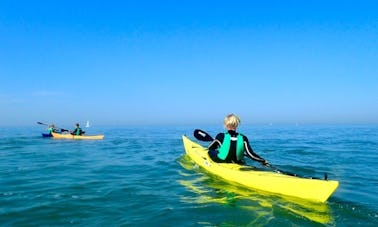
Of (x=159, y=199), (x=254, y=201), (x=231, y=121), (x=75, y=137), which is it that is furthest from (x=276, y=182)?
(x=75, y=137)

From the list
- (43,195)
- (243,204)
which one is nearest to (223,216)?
(243,204)

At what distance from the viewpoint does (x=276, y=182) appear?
8.42m

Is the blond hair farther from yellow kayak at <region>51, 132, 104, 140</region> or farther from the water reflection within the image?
yellow kayak at <region>51, 132, 104, 140</region>

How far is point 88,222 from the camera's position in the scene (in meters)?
6.44

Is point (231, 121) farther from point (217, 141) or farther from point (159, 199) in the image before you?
point (159, 199)

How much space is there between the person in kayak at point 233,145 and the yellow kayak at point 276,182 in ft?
0.79

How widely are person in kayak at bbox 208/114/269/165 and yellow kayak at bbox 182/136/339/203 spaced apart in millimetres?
241

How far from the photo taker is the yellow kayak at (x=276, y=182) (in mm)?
7613

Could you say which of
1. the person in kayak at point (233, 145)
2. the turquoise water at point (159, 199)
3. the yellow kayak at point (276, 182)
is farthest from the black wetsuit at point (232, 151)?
the turquoise water at point (159, 199)

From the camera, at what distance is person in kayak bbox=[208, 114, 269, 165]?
9.79m

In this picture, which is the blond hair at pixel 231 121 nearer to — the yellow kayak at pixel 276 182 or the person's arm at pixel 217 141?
the person's arm at pixel 217 141

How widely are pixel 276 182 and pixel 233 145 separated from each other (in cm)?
195

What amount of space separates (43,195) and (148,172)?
4529 millimetres

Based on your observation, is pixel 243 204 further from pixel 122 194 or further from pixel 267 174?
pixel 122 194
